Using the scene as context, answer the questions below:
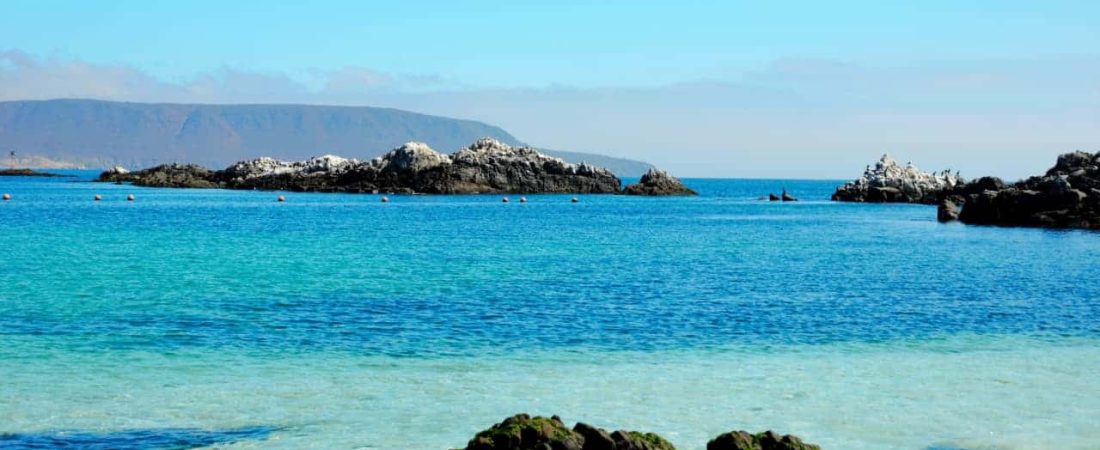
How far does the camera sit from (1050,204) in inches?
3487

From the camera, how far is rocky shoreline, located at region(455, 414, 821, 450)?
12297 millimetres

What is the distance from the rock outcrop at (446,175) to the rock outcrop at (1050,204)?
299ft

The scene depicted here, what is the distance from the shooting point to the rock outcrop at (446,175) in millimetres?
176375

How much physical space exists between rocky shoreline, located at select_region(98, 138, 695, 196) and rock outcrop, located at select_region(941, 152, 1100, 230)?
299ft

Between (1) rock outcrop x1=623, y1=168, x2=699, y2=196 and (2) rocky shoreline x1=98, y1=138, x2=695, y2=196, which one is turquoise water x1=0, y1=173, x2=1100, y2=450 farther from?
(1) rock outcrop x1=623, y1=168, x2=699, y2=196

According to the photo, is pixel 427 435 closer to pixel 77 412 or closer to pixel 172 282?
pixel 77 412

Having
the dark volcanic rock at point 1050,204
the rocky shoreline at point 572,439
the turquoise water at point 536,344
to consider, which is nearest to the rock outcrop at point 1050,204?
the dark volcanic rock at point 1050,204

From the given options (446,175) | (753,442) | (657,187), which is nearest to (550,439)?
(753,442)

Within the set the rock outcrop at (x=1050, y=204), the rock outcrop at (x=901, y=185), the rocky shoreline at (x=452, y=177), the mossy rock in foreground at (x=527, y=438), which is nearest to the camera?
the mossy rock in foreground at (x=527, y=438)

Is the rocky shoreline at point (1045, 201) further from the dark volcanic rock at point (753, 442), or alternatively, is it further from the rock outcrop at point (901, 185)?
the dark volcanic rock at point (753, 442)

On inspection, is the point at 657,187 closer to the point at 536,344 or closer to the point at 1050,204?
the point at 1050,204

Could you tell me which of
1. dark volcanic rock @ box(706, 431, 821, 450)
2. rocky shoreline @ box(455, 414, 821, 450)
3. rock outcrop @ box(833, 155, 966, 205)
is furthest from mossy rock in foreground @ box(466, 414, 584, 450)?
rock outcrop @ box(833, 155, 966, 205)

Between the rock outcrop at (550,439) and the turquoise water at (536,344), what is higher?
the rock outcrop at (550,439)

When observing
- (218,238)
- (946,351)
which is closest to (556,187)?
(218,238)
